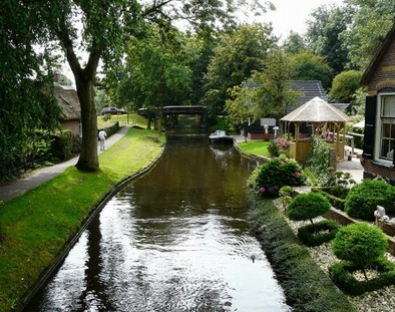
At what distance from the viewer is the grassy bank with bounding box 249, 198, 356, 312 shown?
9.10 meters

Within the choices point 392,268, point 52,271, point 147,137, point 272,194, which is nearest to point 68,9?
point 52,271

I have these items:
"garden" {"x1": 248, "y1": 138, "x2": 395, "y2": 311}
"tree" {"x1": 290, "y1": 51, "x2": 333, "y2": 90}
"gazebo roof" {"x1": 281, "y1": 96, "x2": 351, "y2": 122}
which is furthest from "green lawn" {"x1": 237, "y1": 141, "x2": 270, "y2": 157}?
"tree" {"x1": 290, "y1": 51, "x2": 333, "y2": 90}

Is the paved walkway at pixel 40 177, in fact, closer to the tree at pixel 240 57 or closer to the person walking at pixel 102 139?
the person walking at pixel 102 139

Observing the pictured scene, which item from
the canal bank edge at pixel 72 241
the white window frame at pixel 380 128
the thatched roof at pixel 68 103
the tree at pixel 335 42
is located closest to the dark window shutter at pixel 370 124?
the white window frame at pixel 380 128

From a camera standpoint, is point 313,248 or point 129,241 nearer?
point 313,248

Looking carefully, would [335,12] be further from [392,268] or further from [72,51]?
[392,268]

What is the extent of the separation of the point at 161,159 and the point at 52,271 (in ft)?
78.6

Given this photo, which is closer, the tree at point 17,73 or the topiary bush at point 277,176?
the tree at point 17,73

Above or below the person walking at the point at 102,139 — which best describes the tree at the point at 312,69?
above

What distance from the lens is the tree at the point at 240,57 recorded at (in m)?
54.2

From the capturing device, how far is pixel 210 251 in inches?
527

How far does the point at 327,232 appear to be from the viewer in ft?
41.4

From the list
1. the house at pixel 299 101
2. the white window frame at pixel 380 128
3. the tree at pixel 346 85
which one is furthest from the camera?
the tree at pixel 346 85

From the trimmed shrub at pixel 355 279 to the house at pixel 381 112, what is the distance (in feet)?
19.8
